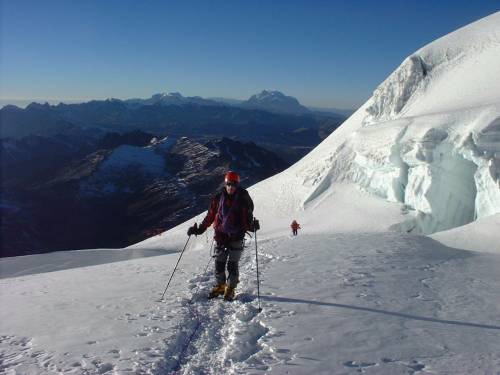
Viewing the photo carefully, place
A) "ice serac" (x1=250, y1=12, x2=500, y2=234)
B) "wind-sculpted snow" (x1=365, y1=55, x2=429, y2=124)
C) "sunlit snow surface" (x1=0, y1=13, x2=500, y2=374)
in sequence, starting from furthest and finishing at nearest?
"wind-sculpted snow" (x1=365, y1=55, x2=429, y2=124), "ice serac" (x1=250, y1=12, x2=500, y2=234), "sunlit snow surface" (x1=0, y1=13, x2=500, y2=374)

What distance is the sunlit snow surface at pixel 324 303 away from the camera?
587 centimetres

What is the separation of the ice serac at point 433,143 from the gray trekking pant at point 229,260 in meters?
15.3

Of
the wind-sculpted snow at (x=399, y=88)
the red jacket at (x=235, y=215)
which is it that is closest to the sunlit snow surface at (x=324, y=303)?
the red jacket at (x=235, y=215)

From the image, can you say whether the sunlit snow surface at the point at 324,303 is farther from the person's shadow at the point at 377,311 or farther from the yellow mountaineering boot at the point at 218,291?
the yellow mountaineering boot at the point at 218,291

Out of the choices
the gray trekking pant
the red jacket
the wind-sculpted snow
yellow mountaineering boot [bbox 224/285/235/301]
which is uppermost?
the wind-sculpted snow

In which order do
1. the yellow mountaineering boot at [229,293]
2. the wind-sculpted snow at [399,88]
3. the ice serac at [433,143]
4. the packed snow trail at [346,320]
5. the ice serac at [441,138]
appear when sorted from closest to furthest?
the packed snow trail at [346,320] → the yellow mountaineering boot at [229,293] → the ice serac at [441,138] → the ice serac at [433,143] → the wind-sculpted snow at [399,88]

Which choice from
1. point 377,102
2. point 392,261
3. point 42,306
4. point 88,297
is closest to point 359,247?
point 392,261

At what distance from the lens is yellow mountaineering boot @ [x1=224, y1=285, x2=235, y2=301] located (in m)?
8.66

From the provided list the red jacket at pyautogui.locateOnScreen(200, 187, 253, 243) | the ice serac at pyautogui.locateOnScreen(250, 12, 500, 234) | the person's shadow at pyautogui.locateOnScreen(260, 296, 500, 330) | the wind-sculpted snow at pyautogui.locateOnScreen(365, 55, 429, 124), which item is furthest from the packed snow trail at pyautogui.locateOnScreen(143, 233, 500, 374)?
the wind-sculpted snow at pyautogui.locateOnScreen(365, 55, 429, 124)

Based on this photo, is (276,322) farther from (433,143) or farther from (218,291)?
(433,143)

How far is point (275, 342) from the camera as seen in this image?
6.37 metres

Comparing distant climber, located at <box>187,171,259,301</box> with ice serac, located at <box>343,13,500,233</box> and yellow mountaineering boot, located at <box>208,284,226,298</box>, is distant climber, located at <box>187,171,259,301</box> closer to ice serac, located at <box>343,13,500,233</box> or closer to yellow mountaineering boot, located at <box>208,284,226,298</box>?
yellow mountaineering boot, located at <box>208,284,226,298</box>

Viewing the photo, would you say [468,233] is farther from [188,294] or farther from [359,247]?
[188,294]

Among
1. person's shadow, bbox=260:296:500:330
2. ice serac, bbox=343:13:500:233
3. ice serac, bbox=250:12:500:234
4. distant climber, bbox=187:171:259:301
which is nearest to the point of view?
person's shadow, bbox=260:296:500:330
